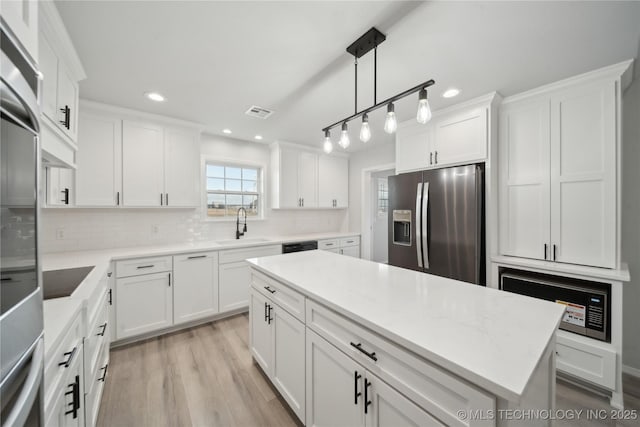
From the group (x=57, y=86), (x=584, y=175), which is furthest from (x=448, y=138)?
(x=57, y=86)

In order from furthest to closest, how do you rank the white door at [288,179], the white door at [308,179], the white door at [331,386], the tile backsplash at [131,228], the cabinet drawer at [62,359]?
the white door at [308,179]
the white door at [288,179]
the tile backsplash at [131,228]
the white door at [331,386]
the cabinet drawer at [62,359]

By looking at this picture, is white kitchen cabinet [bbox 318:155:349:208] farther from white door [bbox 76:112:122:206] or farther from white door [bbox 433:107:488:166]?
white door [bbox 76:112:122:206]

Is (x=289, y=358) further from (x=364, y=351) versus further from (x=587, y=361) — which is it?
(x=587, y=361)

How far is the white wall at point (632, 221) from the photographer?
2.00m

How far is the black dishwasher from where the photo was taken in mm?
3546

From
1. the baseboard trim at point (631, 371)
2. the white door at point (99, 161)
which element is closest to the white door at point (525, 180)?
the baseboard trim at point (631, 371)

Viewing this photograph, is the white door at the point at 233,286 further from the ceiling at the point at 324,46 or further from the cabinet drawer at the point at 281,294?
the ceiling at the point at 324,46

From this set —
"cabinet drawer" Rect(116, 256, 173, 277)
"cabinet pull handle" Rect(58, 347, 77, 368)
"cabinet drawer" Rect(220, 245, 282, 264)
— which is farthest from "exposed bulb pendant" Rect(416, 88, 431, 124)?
"cabinet drawer" Rect(116, 256, 173, 277)

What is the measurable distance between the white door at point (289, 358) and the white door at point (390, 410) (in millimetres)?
513

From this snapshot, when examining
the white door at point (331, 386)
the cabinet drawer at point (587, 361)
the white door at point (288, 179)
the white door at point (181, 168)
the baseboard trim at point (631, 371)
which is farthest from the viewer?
the white door at point (288, 179)

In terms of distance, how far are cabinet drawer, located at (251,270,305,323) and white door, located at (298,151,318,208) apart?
2.35m

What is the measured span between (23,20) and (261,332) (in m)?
1.96

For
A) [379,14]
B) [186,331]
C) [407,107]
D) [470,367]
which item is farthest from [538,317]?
[186,331]

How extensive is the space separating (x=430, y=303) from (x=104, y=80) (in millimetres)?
2960
